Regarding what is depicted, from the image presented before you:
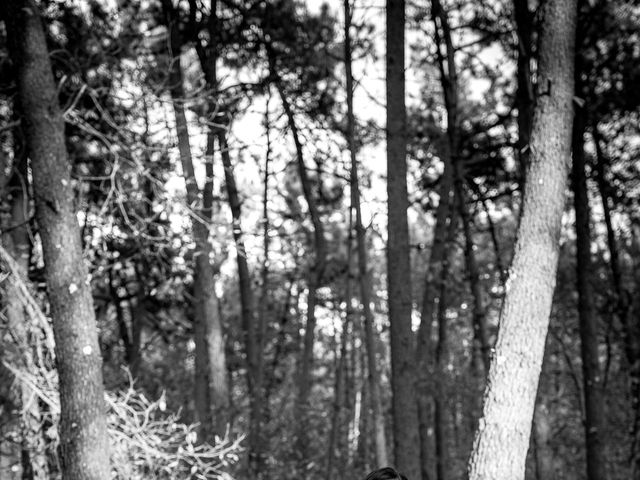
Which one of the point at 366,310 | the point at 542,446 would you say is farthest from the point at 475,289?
the point at 366,310

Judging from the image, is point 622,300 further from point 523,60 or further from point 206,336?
point 206,336

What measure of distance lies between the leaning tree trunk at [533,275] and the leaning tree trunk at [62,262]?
3043 millimetres

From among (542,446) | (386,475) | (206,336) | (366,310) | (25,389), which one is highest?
(366,310)

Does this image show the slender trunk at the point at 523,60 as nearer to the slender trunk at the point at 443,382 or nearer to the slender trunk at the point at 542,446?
the slender trunk at the point at 542,446

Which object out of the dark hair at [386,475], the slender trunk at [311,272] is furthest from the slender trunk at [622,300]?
the dark hair at [386,475]

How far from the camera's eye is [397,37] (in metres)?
9.33

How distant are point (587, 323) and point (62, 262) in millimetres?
9211

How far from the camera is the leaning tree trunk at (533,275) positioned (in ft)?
17.2

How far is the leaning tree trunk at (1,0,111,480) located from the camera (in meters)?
6.09

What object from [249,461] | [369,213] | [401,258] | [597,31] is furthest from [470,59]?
[249,461]

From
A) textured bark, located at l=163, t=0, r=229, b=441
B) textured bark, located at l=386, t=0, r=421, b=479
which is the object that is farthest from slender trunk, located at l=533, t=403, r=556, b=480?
textured bark, located at l=163, t=0, r=229, b=441

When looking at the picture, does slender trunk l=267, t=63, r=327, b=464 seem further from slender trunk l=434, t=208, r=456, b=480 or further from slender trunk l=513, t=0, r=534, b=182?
slender trunk l=513, t=0, r=534, b=182

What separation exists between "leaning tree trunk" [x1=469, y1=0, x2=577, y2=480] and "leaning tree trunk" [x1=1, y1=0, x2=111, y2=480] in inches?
120

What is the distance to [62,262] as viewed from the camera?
6.27 metres
